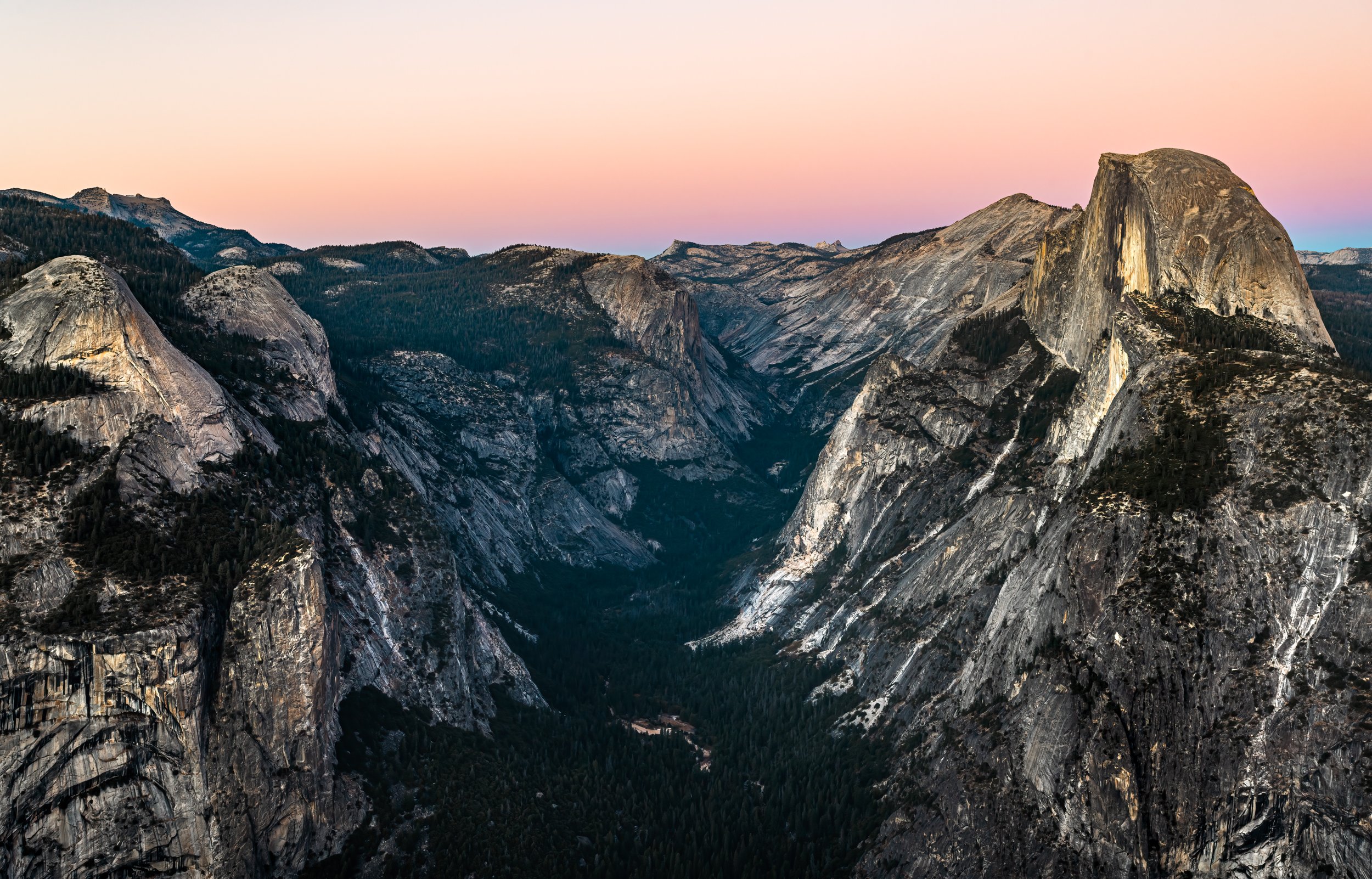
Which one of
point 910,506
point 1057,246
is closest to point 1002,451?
point 910,506

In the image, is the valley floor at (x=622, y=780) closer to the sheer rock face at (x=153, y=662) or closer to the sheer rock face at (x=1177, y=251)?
the sheer rock face at (x=153, y=662)

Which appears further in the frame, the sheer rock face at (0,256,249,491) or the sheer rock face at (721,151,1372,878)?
the sheer rock face at (0,256,249,491)

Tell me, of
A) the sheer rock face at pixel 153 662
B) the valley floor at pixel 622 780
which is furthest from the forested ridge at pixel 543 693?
the sheer rock face at pixel 153 662

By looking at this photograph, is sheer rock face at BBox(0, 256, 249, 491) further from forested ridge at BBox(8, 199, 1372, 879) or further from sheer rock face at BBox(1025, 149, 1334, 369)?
sheer rock face at BBox(1025, 149, 1334, 369)

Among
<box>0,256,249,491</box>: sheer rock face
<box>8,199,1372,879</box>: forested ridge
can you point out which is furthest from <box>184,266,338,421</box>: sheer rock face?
<box>0,256,249,491</box>: sheer rock face

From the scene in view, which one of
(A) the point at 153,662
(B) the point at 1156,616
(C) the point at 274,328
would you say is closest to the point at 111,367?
(A) the point at 153,662

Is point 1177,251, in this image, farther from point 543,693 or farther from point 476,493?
point 476,493
